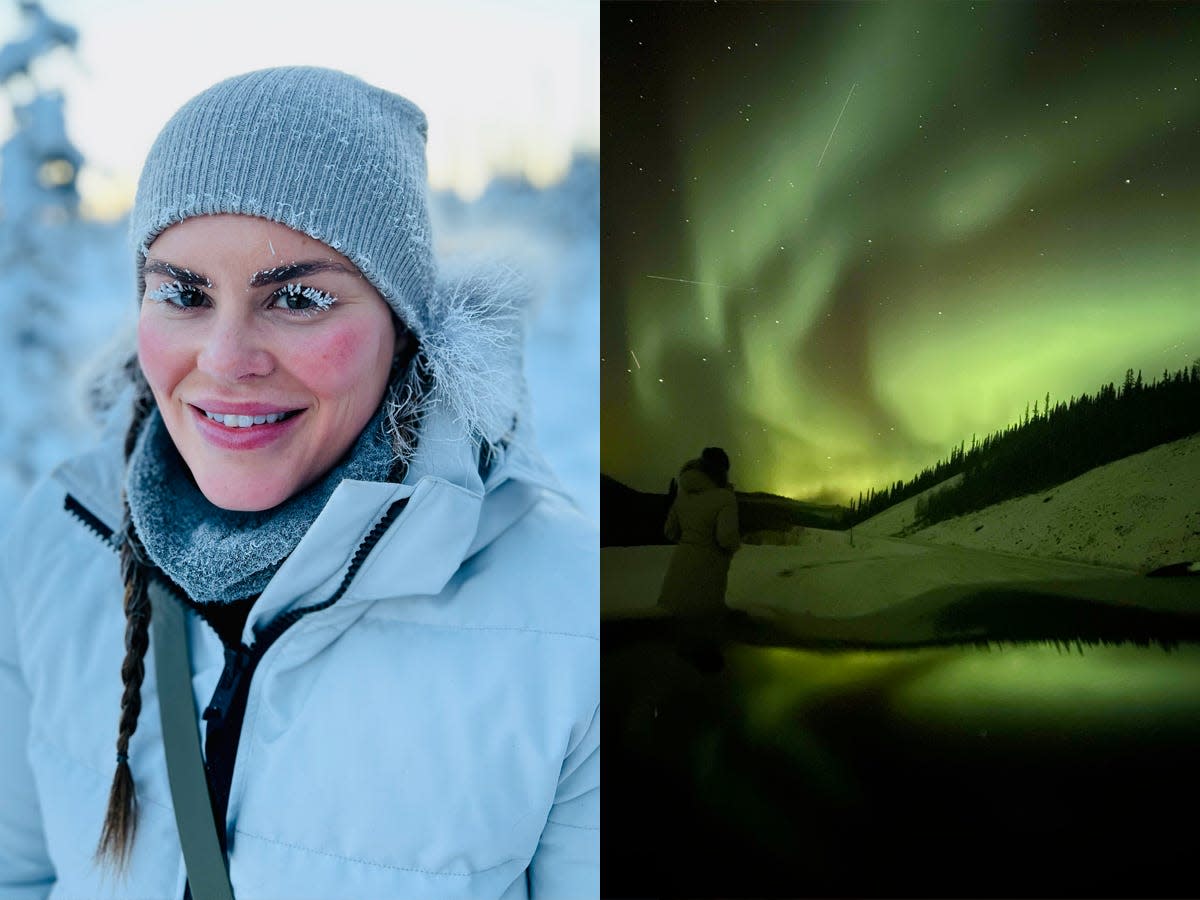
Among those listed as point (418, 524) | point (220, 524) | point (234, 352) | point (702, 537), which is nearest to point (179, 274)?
point (234, 352)

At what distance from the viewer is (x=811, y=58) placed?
5.41 feet

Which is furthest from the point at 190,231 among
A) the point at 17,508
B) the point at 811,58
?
the point at 811,58

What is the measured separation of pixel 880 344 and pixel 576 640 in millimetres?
737

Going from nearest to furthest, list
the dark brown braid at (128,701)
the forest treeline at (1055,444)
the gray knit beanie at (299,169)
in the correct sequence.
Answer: the gray knit beanie at (299,169), the dark brown braid at (128,701), the forest treeline at (1055,444)

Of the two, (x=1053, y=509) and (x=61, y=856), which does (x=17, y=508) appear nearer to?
(x=61, y=856)

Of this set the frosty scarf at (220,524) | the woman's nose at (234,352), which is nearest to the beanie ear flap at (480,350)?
the frosty scarf at (220,524)

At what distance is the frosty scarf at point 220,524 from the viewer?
149 cm

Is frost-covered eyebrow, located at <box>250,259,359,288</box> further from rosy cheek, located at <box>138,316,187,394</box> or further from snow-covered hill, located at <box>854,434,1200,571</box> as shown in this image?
snow-covered hill, located at <box>854,434,1200,571</box>

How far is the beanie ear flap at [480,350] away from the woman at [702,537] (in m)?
0.34

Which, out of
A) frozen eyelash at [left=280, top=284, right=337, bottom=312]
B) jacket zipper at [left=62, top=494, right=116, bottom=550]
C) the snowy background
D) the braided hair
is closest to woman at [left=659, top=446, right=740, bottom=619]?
the snowy background

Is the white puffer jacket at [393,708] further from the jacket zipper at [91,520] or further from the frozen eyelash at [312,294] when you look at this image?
the frozen eyelash at [312,294]

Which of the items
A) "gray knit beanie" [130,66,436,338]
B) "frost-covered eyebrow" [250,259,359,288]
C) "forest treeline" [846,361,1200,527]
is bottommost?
"forest treeline" [846,361,1200,527]

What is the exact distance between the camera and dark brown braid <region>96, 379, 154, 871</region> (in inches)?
60.2

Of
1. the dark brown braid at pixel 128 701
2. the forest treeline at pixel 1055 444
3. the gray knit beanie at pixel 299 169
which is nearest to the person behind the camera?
the gray knit beanie at pixel 299 169
